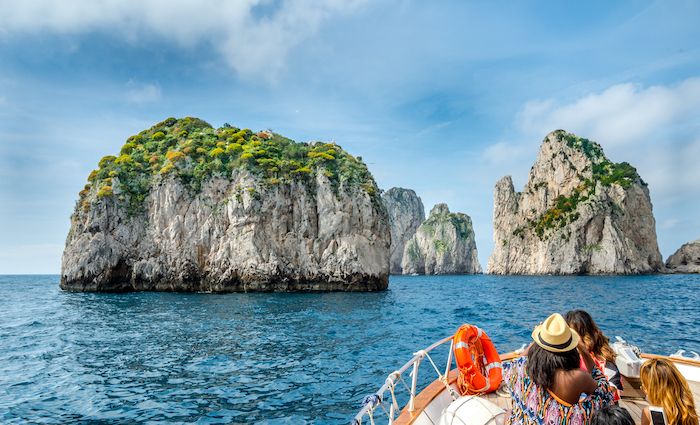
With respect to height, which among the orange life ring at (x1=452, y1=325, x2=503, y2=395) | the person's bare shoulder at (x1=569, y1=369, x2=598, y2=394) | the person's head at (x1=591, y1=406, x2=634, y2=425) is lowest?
the orange life ring at (x1=452, y1=325, x2=503, y2=395)

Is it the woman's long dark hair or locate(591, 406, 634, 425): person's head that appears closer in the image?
locate(591, 406, 634, 425): person's head

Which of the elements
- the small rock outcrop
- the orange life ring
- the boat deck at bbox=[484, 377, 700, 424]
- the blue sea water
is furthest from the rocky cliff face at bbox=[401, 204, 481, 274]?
the orange life ring

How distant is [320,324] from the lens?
2039 centimetres

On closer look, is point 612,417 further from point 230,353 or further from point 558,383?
point 230,353

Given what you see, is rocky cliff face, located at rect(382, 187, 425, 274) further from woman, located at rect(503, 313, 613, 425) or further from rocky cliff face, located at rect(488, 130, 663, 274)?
woman, located at rect(503, 313, 613, 425)

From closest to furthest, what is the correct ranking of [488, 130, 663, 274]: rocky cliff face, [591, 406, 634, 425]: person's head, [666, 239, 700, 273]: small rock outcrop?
[591, 406, 634, 425]: person's head → [488, 130, 663, 274]: rocky cliff face → [666, 239, 700, 273]: small rock outcrop

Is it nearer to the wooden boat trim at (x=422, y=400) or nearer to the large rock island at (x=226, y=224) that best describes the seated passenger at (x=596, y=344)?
the wooden boat trim at (x=422, y=400)

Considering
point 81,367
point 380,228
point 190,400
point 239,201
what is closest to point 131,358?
point 81,367

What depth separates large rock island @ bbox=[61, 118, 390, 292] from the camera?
147 feet

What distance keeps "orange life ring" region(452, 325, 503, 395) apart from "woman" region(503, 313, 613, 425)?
2.04 metres

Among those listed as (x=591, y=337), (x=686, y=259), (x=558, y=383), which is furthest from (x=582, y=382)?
(x=686, y=259)

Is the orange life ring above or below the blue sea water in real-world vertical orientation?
above

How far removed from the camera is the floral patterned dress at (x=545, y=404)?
359 centimetres

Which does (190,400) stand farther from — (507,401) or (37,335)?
(37,335)
